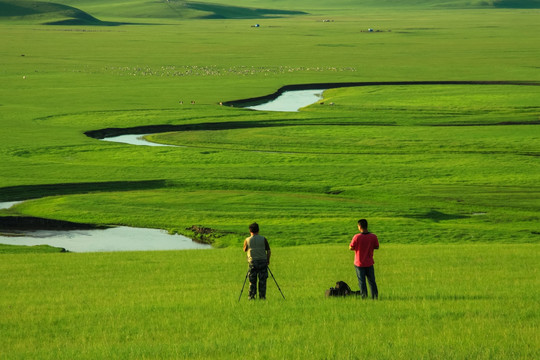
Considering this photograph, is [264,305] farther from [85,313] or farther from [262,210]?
[262,210]

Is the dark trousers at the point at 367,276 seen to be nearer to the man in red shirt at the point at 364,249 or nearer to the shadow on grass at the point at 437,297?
the man in red shirt at the point at 364,249

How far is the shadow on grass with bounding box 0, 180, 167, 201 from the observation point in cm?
4247

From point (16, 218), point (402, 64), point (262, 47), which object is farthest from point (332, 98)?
point (262, 47)

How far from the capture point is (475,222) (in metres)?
36.6

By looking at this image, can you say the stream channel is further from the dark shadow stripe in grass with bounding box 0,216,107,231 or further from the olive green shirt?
the olive green shirt

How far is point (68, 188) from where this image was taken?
1727 inches

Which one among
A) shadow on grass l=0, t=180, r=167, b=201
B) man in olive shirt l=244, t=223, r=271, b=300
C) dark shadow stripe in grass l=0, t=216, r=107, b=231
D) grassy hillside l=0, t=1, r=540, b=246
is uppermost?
man in olive shirt l=244, t=223, r=271, b=300

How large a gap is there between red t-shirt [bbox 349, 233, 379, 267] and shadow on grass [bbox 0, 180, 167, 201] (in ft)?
92.9

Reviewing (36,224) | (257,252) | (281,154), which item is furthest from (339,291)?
(281,154)

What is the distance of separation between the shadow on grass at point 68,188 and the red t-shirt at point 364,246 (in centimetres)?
2832

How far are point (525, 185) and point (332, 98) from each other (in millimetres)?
42714

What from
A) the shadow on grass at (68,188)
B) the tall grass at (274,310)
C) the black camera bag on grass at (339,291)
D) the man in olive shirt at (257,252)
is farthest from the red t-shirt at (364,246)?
the shadow on grass at (68,188)

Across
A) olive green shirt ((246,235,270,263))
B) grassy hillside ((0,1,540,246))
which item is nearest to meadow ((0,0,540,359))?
grassy hillside ((0,1,540,246))

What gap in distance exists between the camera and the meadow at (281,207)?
15320 millimetres
